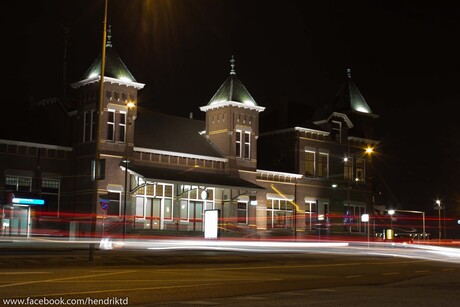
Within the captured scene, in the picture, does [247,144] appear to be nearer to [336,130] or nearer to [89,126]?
[336,130]

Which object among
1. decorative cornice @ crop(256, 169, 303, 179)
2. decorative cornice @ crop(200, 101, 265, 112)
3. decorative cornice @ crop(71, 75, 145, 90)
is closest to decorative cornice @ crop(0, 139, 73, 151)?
decorative cornice @ crop(71, 75, 145, 90)

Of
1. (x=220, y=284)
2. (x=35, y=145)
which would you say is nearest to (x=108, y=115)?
(x=35, y=145)

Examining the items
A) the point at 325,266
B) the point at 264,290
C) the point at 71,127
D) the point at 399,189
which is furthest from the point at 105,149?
the point at 399,189

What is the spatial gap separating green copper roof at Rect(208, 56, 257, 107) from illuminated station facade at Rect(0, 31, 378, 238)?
12 cm

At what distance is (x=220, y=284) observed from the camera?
14.9m

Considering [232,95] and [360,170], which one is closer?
[232,95]

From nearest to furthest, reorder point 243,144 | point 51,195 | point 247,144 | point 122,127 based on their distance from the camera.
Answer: point 51,195 < point 122,127 < point 243,144 < point 247,144

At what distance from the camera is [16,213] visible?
43688 millimetres

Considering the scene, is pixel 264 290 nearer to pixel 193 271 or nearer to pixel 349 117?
pixel 193 271

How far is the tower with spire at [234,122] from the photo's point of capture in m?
53.3

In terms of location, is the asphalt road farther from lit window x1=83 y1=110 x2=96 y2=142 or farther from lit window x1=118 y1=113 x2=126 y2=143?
lit window x1=118 y1=113 x2=126 y2=143

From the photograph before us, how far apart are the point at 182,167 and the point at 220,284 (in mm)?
35184

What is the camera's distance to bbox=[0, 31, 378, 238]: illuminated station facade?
148 ft

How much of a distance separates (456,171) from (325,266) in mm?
67247
